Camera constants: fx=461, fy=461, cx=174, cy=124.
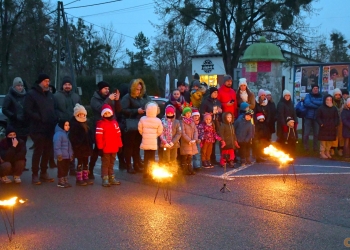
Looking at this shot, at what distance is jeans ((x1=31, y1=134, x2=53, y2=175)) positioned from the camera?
8.78 metres

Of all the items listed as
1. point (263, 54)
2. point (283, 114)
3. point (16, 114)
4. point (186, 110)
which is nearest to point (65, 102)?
point (16, 114)

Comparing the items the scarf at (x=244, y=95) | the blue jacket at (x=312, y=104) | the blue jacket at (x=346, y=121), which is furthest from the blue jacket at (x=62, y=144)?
the blue jacket at (x=312, y=104)

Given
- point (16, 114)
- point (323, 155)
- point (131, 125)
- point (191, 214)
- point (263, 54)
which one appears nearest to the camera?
point (191, 214)

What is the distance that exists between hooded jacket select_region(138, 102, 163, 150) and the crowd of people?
0.02 m

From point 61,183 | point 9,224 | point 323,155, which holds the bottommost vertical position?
point 9,224

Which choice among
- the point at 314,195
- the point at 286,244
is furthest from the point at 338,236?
the point at 314,195

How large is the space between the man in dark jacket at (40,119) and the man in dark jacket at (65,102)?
0.39m

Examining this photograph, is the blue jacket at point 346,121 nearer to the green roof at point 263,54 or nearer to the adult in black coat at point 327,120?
the adult in black coat at point 327,120

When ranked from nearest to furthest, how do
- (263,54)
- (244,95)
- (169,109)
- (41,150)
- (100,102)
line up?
(41,150) → (100,102) → (169,109) → (244,95) → (263,54)

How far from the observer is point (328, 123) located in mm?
11703

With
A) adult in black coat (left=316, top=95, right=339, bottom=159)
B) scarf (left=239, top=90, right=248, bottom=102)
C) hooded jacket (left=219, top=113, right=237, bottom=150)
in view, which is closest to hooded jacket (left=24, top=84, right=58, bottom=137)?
hooded jacket (left=219, top=113, right=237, bottom=150)

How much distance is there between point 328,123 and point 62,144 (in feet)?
22.3

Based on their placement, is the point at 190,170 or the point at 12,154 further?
the point at 190,170

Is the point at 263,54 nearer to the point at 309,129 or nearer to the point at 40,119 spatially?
the point at 309,129
